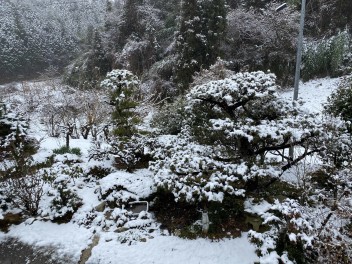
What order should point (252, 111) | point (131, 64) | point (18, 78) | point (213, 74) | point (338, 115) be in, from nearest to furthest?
point (252, 111), point (338, 115), point (213, 74), point (131, 64), point (18, 78)

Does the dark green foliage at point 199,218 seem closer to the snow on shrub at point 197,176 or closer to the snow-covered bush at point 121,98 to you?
the snow on shrub at point 197,176

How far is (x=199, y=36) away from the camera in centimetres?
1462

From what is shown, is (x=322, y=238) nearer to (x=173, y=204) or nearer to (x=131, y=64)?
(x=173, y=204)

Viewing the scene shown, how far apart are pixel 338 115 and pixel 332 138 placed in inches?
67.9

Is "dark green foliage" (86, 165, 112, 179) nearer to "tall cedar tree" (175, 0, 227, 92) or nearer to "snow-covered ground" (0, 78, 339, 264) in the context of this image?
"snow-covered ground" (0, 78, 339, 264)

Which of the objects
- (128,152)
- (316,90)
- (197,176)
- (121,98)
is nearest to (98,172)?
(128,152)

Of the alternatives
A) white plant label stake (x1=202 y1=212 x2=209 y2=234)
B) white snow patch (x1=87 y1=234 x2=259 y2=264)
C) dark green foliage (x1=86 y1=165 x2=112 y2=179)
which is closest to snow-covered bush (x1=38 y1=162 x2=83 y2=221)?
dark green foliage (x1=86 y1=165 x2=112 y2=179)

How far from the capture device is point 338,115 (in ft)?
21.9

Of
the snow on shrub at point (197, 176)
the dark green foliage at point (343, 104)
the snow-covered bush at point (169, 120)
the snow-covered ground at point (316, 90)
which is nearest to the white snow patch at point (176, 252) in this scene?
the snow on shrub at point (197, 176)

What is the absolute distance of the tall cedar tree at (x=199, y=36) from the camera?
14.7m

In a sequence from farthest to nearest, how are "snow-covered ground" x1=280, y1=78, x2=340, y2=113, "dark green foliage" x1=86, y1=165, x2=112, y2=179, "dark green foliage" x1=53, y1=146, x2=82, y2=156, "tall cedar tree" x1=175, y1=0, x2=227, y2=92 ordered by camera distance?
1. "tall cedar tree" x1=175, y1=0, x2=227, y2=92
2. "snow-covered ground" x1=280, y1=78, x2=340, y2=113
3. "dark green foliage" x1=53, y1=146, x2=82, y2=156
4. "dark green foliage" x1=86, y1=165, x2=112, y2=179

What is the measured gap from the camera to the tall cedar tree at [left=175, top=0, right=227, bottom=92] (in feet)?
48.2

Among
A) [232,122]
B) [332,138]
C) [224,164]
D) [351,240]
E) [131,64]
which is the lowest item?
[351,240]

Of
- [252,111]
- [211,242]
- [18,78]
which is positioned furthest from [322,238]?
[18,78]
